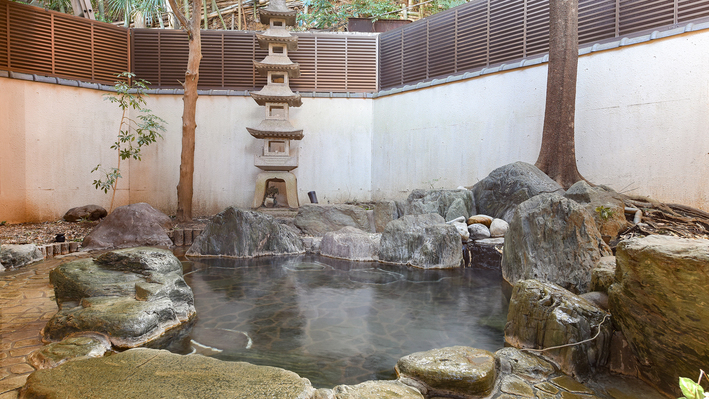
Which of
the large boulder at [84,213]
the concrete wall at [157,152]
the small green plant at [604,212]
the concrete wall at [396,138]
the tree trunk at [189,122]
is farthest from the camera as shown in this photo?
the large boulder at [84,213]

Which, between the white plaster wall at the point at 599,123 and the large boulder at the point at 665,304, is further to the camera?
the white plaster wall at the point at 599,123

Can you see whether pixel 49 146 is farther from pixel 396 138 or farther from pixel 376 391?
pixel 376 391

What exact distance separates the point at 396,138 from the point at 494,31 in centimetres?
337

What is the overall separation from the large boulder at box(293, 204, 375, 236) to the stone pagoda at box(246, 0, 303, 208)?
127 cm

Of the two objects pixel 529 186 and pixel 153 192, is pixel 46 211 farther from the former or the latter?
pixel 529 186

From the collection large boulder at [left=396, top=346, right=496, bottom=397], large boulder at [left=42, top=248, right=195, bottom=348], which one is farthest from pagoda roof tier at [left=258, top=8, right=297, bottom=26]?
large boulder at [left=396, top=346, right=496, bottom=397]

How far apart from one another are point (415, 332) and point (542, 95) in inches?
250

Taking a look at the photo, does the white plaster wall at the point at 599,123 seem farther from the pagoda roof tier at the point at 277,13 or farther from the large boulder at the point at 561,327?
the large boulder at the point at 561,327

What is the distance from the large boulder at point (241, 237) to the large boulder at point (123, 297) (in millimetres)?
2304

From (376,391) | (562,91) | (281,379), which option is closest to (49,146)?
(281,379)

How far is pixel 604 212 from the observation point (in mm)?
5035

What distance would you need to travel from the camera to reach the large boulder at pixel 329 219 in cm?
798

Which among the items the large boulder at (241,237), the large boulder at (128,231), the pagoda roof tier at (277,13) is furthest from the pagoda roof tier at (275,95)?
the large boulder at (128,231)

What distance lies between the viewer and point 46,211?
8.72 m
